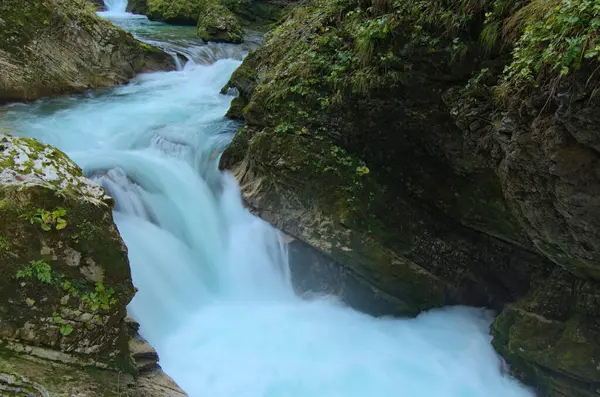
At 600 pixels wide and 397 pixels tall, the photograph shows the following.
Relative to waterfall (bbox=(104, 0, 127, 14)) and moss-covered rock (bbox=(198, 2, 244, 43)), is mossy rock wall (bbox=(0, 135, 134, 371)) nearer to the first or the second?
moss-covered rock (bbox=(198, 2, 244, 43))

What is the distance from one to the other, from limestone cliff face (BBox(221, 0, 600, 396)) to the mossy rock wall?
2670mm

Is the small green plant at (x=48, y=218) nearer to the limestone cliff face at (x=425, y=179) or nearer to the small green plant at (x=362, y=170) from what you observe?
the limestone cliff face at (x=425, y=179)

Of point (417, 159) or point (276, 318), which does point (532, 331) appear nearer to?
point (417, 159)

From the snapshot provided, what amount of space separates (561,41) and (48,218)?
13.7 feet

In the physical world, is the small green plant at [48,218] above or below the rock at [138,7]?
below

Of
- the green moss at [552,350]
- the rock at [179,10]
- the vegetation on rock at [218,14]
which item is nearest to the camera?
the green moss at [552,350]

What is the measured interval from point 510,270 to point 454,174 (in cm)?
154

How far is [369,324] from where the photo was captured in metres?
5.51

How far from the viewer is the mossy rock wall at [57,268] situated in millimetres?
3195

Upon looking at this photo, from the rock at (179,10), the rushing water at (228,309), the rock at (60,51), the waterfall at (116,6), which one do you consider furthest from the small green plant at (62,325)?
the waterfall at (116,6)

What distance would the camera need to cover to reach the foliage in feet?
9.55

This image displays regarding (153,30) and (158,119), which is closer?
(158,119)

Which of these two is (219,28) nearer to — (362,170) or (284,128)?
(284,128)

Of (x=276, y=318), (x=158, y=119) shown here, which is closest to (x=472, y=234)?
(x=276, y=318)
